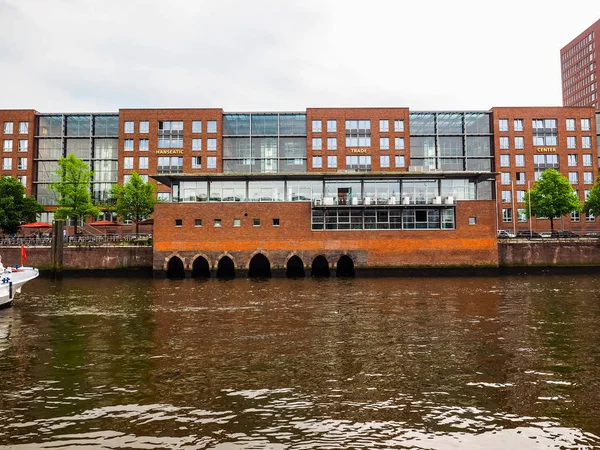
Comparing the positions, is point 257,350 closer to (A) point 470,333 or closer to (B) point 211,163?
(A) point 470,333

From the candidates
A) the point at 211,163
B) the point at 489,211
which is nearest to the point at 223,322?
the point at 489,211

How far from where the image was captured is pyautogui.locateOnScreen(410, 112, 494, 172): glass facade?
89125mm

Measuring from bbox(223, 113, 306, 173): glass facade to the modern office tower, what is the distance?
91.8 metres

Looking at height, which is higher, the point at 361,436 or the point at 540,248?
the point at 540,248

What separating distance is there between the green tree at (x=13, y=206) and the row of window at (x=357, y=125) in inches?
1790

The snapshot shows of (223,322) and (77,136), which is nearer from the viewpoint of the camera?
(223,322)

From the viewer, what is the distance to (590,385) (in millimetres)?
12883

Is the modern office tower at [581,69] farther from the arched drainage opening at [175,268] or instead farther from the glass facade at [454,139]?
the arched drainage opening at [175,268]

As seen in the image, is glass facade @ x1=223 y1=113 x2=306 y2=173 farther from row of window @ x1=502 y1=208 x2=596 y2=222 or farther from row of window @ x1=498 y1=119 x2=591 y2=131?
row of window @ x1=502 y1=208 x2=596 y2=222

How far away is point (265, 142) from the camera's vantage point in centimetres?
8769

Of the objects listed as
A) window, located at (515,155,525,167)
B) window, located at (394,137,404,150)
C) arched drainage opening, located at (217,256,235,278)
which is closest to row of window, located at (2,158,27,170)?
arched drainage opening, located at (217,256,235,278)

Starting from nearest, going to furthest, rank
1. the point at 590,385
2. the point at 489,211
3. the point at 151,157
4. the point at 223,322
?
1. the point at 590,385
2. the point at 223,322
3. the point at 489,211
4. the point at 151,157

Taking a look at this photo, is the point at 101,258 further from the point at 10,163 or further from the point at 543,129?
the point at 543,129

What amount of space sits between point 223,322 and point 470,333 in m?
10.7
